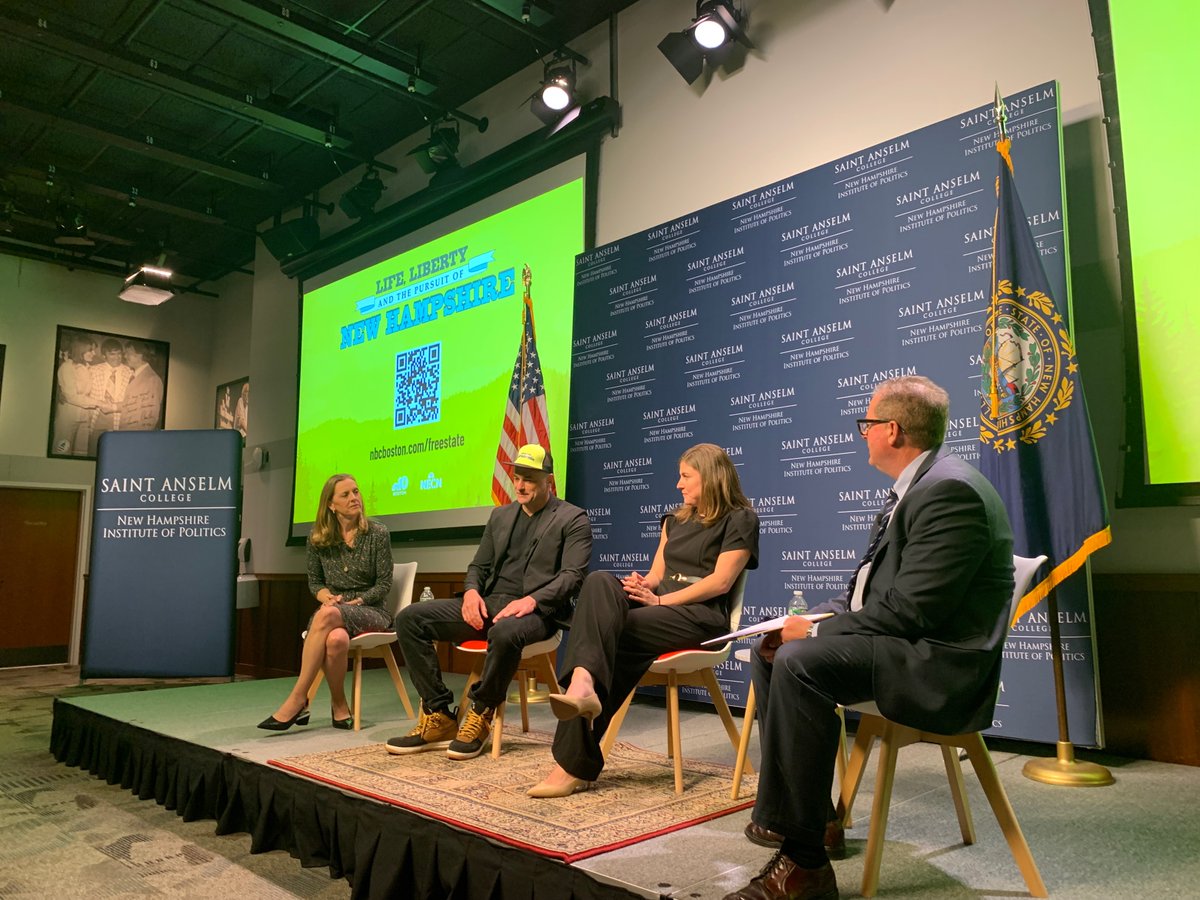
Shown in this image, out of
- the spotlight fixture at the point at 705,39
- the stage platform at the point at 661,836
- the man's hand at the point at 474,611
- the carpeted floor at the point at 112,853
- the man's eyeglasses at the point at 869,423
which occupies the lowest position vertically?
the carpeted floor at the point at 112,853

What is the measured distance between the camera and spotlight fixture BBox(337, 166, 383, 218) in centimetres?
621

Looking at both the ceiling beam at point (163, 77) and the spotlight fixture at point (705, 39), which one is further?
the ceiling beam at point (163, 77)

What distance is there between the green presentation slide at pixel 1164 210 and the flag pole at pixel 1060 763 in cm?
64

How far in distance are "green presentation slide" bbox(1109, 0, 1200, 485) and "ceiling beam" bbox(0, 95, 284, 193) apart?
232 inches

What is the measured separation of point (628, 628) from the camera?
247 centimetres

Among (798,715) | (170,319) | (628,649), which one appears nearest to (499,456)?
(628,649)

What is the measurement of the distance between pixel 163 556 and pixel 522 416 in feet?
8.57

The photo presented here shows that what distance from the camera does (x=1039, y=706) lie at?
273cm

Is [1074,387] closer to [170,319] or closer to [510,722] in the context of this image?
[510,722]

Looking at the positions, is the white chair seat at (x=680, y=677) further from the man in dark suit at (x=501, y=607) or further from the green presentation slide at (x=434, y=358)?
the green presentation slide at (x=434, y=358)

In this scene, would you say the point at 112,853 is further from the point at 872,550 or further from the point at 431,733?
the point at 872,550

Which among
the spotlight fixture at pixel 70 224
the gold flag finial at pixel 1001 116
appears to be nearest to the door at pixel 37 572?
the spotlight fixture at pixel 70 224

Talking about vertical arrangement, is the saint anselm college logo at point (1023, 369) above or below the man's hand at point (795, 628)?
above

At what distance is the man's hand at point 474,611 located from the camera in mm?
3107
